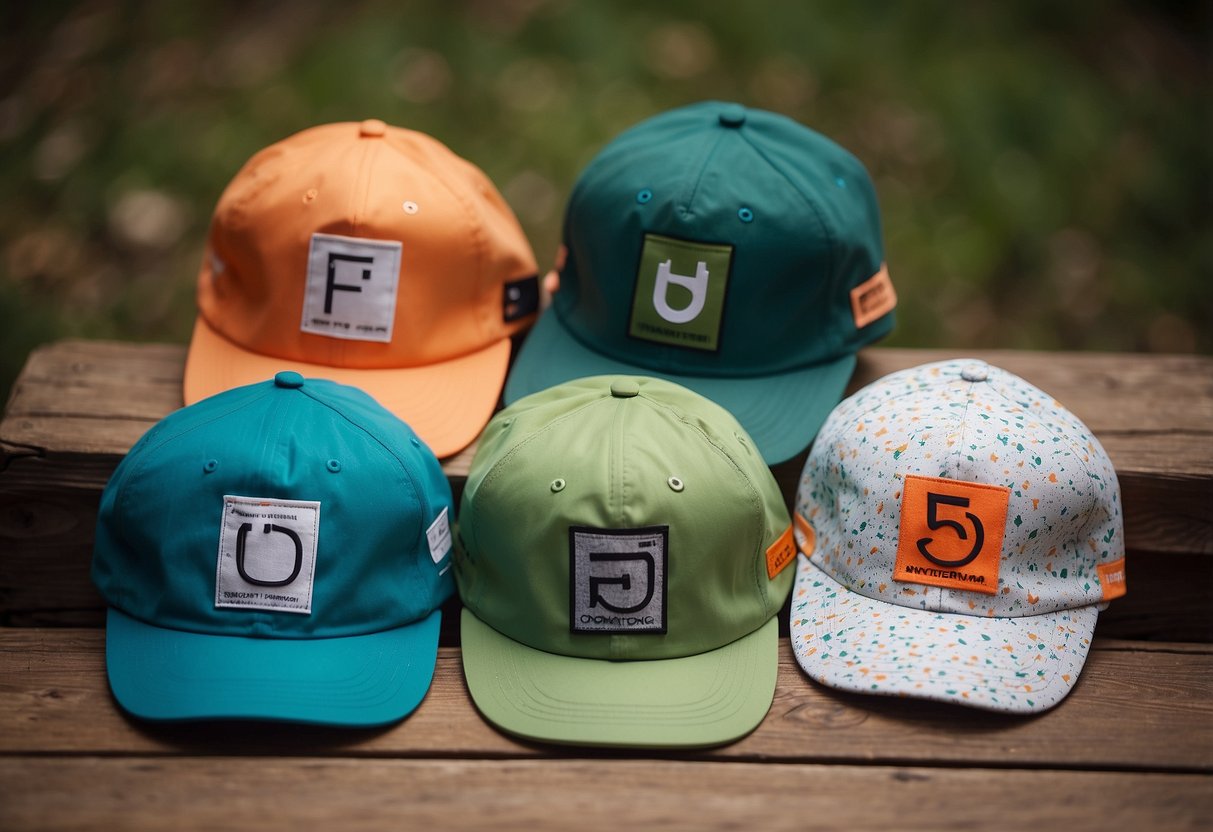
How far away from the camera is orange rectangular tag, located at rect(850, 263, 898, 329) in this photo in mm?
2170

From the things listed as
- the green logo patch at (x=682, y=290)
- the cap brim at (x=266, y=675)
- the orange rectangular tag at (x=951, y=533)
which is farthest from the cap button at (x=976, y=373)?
the cap brim at (x=266, y=675)

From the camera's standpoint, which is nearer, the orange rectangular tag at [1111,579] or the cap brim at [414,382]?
the orange rectangular tag at [1111,579]

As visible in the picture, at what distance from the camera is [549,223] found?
3684 millimetres

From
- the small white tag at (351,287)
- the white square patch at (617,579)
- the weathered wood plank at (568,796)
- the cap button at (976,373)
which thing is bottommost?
the weathered wood plank at (568,796)

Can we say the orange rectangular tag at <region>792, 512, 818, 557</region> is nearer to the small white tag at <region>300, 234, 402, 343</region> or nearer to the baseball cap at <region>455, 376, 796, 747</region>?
the baseball cap at <region>455, 376, 796, 747</region>

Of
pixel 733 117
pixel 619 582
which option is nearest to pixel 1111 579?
pixel 619 582

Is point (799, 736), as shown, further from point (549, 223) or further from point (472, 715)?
point (549, 223)

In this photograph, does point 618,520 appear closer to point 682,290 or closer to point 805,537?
point 805,537

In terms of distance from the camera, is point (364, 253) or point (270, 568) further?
point (364, 253)

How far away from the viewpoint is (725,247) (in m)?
2.05

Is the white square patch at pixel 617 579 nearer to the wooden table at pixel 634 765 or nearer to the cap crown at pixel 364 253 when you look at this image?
the wooden table at pixel 634 765

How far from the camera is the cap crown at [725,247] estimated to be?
6.76ft

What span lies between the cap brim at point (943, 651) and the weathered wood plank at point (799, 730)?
50mm

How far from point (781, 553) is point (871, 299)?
0.64 meters
